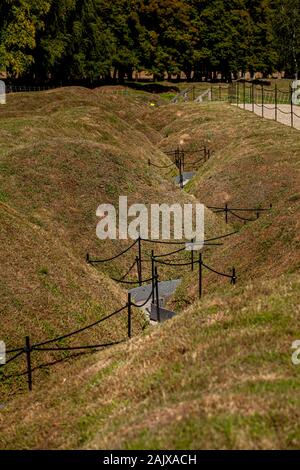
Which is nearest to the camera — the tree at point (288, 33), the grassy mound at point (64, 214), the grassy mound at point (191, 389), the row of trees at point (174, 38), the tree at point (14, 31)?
the grassy mound at point (191, 389)

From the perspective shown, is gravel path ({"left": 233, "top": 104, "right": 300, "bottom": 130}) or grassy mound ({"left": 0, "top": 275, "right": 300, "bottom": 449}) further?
gravel path ({"left": 233, "top": 104, "right": 300, "bottom": 130})

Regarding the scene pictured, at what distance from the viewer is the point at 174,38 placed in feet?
304

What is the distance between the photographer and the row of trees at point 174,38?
8350cm

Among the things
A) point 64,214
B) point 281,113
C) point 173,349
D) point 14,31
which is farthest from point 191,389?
point 14,31

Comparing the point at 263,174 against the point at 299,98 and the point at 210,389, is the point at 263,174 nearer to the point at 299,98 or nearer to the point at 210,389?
Result: the point at 210,389

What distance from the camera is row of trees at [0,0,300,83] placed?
274 ft

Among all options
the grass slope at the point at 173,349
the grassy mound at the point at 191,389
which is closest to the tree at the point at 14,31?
the grass slope at the point at 173,349

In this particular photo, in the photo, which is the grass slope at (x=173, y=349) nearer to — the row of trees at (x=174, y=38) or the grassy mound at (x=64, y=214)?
the grassy mound at (x=64, y=214)

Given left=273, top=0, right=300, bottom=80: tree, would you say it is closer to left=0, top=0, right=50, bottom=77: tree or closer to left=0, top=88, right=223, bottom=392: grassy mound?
left=0, top=0, right=50, bottom=77: tree

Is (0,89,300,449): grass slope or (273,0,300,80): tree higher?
(273,0,300,80): tree

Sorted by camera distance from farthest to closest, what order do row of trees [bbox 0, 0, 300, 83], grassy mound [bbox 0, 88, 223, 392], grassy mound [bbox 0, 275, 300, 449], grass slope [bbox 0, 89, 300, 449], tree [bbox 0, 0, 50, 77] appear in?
row of trees [bbox 0, 0, 300, 83]
tree [bbox 0, 0, 50, 77]
grassy mound [bbox 0, 88, 223, 392]
grass slope [bbox 0, 89, 300, 449]
grassy mound [bbox 0, 275, 300, 449]

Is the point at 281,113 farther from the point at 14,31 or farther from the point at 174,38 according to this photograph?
Result: the point at 174,38

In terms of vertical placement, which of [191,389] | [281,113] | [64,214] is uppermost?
[281,113]

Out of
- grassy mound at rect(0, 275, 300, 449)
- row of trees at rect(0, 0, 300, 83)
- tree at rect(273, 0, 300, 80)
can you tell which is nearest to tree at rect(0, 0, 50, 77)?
row of trees at rect(0, 0, 300, 83)
